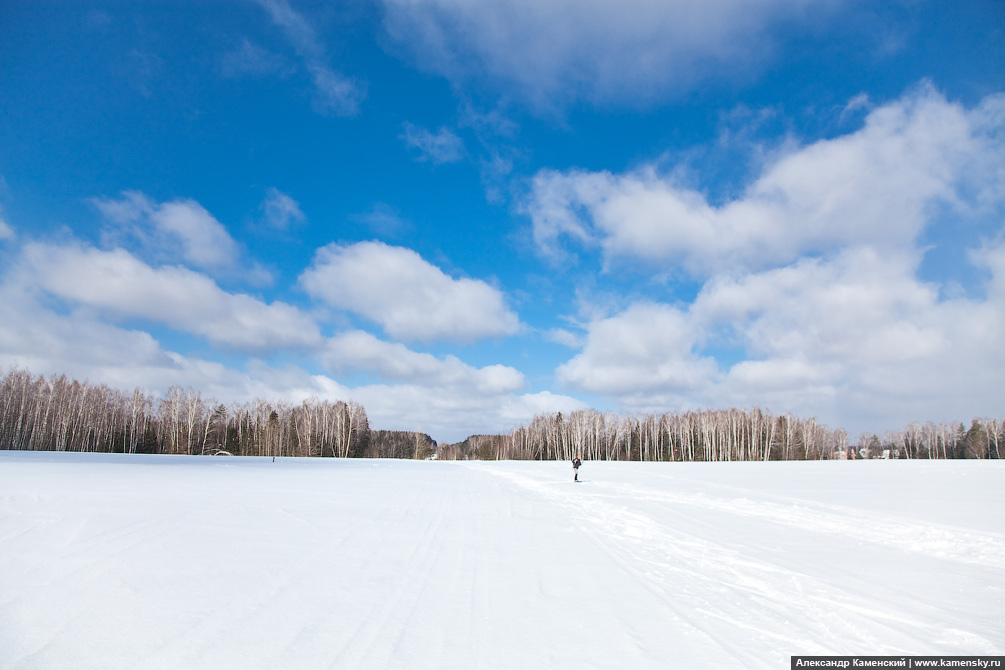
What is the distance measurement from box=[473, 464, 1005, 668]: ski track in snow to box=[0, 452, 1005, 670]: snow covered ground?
0.09 ft

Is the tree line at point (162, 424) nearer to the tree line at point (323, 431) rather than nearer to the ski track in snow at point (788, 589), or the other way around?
the tree line at point (323, 431)

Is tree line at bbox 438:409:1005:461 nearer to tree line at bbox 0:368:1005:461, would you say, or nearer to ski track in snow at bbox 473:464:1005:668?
tree line at bbox 0:368:1005:461

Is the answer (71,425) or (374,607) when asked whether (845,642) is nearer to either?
(374,607)

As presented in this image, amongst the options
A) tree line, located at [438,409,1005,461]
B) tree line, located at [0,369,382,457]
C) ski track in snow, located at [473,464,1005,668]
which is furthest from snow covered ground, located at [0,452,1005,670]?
tree line, located at [438,409,1005,461]

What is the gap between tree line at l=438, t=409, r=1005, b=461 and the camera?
75.8 metres

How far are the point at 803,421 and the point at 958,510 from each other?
95.7m

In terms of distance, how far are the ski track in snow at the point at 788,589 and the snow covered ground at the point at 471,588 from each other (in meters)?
0.03

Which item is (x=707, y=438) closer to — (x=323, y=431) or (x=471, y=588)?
(x=323, y=431)

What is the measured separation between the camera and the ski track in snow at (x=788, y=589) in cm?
373

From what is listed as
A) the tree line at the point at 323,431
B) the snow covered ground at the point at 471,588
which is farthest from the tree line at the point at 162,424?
the snow covered ground at the point at 471,588

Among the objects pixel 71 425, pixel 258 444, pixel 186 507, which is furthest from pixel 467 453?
pixel 186 507

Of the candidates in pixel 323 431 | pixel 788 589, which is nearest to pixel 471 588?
pixel 788 589

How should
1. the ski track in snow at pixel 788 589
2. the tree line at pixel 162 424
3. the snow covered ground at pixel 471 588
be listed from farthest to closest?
A: the tree line at pixel 162 424 < the ski track in snow at pixel 788 589 < the snow covered ground at pixel 471 588

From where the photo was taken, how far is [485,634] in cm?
381
